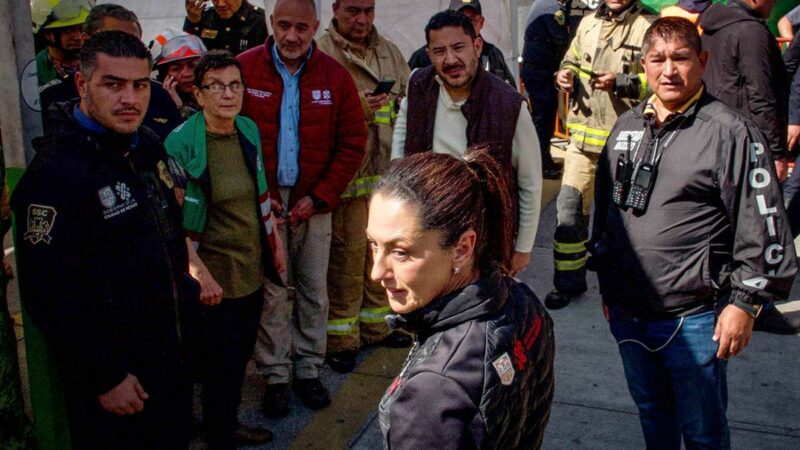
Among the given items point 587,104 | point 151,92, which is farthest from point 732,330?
point 151,92

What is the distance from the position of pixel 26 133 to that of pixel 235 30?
3.86 meters

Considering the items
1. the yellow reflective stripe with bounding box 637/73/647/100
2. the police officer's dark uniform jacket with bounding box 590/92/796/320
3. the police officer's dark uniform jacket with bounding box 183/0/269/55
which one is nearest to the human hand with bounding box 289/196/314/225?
the police officer's dark uniform jacket with bounding box 590/92/796/320

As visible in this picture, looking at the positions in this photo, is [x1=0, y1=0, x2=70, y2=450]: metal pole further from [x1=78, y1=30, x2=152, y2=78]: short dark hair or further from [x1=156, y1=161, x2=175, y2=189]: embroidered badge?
[x1=156, y1=161, x2=175, y2=189]: embroidered badge

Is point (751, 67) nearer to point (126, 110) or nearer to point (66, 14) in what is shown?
point (126, 110)

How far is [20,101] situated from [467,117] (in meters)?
1.91

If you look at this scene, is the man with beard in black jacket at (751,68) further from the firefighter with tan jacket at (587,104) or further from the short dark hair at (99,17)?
the short dark hair at (99,17)

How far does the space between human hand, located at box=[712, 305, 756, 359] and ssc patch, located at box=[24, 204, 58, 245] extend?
2.24 meters

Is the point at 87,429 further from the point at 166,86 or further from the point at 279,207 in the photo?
the point at 166,86

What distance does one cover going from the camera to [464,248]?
1.71 meters

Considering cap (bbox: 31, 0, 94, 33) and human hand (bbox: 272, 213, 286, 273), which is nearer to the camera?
human hand (bbox: 272, 213, 286, 273)

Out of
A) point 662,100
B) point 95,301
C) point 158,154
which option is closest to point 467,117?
point 662,100

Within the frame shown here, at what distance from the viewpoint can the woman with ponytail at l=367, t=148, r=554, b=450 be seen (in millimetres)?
1500

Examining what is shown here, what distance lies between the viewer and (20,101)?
3016mm

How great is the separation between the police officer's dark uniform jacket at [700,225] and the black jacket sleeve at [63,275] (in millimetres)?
1874
